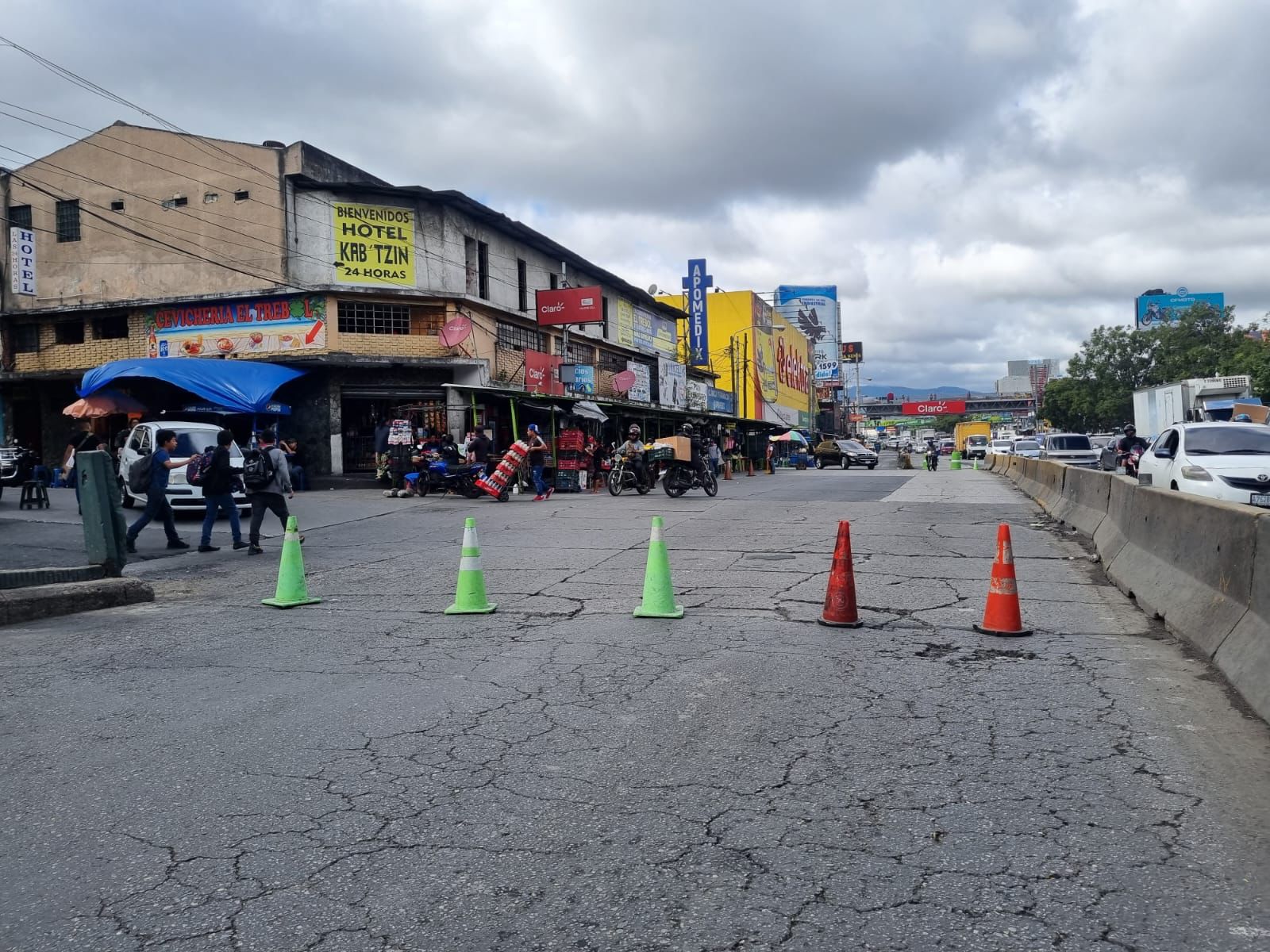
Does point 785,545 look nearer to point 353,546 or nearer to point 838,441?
point 353,546

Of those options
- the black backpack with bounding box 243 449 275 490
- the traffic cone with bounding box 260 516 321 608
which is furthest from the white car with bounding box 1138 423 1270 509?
the black backpack with bounding box 243 449 275 490

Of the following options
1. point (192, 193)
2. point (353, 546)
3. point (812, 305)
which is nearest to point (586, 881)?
point (353, 546)

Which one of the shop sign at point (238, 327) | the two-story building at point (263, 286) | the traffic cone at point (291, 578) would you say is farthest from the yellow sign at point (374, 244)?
the traffic cone at point (291, 578)

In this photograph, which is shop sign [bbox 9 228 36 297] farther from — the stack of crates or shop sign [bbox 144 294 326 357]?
the stack of crates

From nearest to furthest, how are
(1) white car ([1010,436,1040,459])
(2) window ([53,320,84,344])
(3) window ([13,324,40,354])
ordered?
(2) window ([53,320,84,344])
(3) window ([13,324,40,354])
(1) white car ([1010,436,1040,459])

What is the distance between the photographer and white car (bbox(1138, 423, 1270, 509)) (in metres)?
11.6

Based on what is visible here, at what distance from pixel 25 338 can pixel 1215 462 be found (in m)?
32.3

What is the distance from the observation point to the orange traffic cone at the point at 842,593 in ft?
22.6

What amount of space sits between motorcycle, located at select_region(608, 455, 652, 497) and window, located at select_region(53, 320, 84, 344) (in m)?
18.2

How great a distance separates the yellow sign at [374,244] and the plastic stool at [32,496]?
10.9 m

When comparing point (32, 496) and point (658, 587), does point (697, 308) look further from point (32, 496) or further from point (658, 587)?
point (658, 587)

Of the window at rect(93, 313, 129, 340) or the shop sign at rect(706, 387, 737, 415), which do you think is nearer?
the window at rect(93, 313, 129, 340)

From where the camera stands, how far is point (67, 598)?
27.5 feet

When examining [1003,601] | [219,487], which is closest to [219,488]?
[219,487]
